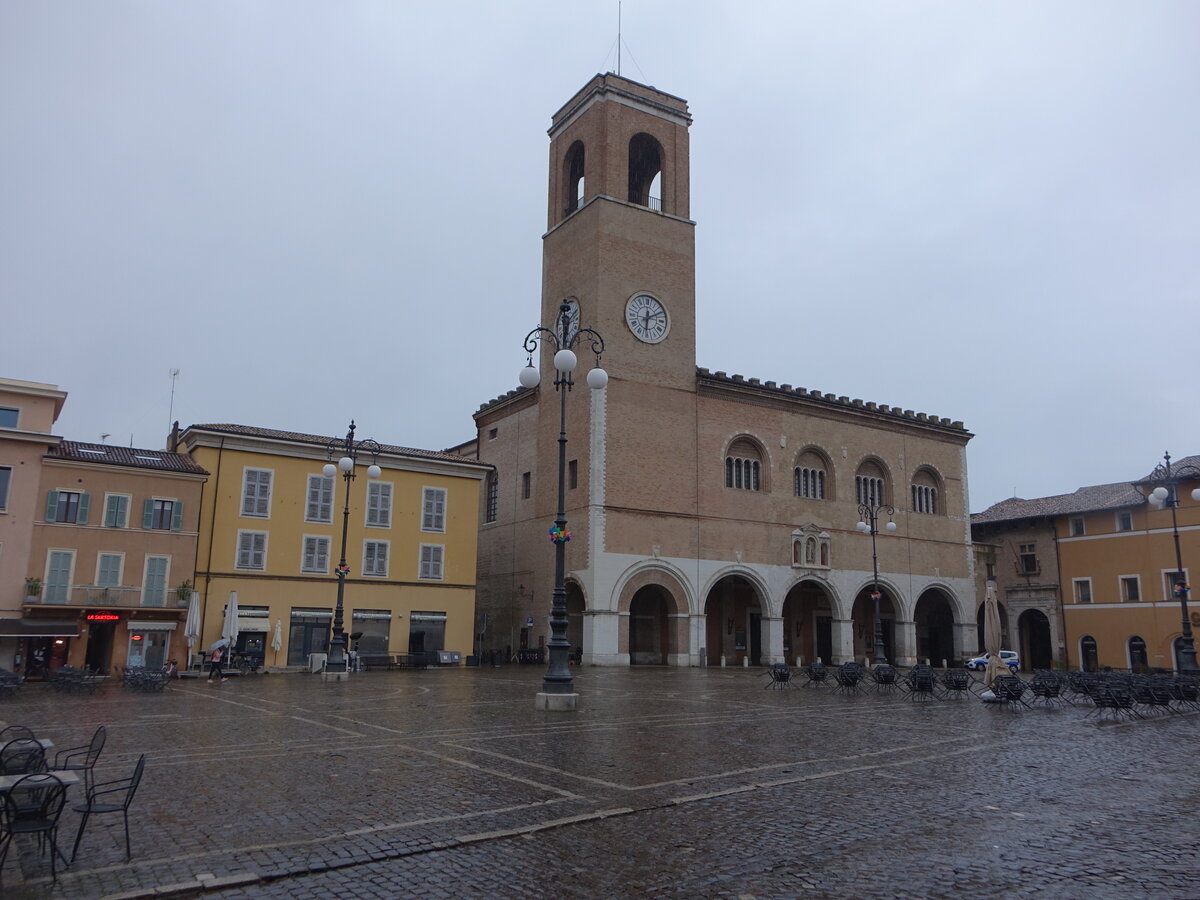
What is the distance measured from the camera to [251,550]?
114 ft

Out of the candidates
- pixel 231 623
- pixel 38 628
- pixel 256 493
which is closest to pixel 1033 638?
pixel 256 493

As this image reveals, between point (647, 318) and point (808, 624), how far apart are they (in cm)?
1905

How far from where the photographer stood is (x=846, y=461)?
159ft

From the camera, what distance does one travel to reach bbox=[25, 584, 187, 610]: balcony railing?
29797 mm

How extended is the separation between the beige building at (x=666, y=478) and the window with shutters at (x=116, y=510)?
1754cm

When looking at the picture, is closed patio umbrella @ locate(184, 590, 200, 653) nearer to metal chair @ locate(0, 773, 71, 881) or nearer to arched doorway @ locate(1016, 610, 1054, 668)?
metal chair @ locate(0, 773, 71, 881)

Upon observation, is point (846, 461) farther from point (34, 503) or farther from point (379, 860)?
point (379, 860)

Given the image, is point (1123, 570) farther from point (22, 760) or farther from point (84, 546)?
point (22, 760)

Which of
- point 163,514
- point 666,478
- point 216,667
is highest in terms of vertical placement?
point 666,478

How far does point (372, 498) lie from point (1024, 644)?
130ft

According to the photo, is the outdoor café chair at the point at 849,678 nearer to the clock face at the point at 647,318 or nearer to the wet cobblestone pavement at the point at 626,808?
the wet cobblestone pavement at the point at 626,808

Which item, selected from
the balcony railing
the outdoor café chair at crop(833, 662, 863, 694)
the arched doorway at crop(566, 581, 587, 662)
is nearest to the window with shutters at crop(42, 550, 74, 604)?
the balcony railing

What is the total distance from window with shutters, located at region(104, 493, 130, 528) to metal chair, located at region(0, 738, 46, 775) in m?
26.0

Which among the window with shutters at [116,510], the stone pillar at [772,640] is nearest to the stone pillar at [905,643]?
the stone pillar at [772,640]
